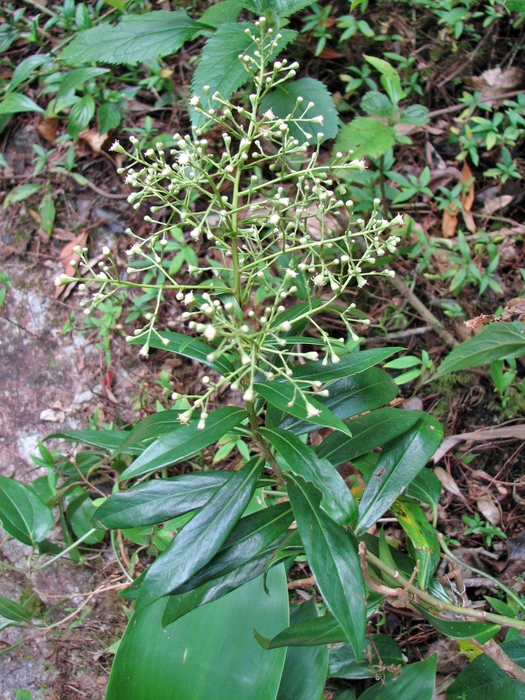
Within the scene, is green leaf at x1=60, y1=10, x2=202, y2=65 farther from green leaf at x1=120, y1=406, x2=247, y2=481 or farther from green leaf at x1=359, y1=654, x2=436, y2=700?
green leaf at x1=359, y1=654, x2=436, y2=700

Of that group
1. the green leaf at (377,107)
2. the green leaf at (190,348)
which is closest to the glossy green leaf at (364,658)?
the green leaf at (190,348)

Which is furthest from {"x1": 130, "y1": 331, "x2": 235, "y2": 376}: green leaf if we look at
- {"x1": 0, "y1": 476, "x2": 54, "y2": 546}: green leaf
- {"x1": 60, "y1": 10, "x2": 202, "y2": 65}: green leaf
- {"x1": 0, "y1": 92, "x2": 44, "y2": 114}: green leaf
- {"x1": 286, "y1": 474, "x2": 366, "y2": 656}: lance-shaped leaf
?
{"x1": 0, "y1": 92, "x2": 44, "y2": 114}: green leaf

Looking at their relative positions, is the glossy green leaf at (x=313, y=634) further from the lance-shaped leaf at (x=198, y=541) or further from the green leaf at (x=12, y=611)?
the green leaf at (x=12, y=611)

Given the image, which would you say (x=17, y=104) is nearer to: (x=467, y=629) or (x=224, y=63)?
(x=224, y=63)

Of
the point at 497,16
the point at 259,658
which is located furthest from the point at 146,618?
the point at 497,16

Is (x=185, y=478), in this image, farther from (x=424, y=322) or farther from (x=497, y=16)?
(x=497, y=16)

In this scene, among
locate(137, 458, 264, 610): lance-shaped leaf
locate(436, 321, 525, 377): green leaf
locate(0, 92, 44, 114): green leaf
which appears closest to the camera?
locate(137, 458, 264, 610): lance-shaped leaf
